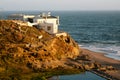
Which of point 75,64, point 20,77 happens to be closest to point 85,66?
point 75,64

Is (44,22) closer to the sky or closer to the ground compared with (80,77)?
closer to the sky

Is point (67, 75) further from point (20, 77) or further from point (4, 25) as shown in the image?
point (4, 25)

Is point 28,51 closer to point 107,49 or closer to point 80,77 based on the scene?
point 80,77

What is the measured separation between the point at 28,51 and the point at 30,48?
0.86m

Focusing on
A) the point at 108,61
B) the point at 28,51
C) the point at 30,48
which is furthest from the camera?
the point at 108,61

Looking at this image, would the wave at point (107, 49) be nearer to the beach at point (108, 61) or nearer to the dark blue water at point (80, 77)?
the beach at point (108, 61)

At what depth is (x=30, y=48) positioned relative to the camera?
7181 centimetres

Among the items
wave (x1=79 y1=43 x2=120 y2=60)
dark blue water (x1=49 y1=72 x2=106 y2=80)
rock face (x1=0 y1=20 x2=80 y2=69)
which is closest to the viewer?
dark blue water (x1=49 y1=72 x2=106 y2=80)

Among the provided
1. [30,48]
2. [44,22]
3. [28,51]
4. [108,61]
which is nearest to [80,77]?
[28,51]

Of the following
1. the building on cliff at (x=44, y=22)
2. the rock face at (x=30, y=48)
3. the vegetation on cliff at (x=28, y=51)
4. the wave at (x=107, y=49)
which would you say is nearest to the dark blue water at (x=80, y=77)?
the vegetation on cliff at (x=28, y=51)

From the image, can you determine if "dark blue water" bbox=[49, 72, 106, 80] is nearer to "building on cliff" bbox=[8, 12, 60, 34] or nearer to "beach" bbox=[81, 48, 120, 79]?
"beach" bbox=[81, 48, 120, 79]

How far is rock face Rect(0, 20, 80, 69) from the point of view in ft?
228

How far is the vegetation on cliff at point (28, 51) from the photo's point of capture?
6719 centimetres

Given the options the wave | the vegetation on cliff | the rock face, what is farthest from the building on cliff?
the wave
